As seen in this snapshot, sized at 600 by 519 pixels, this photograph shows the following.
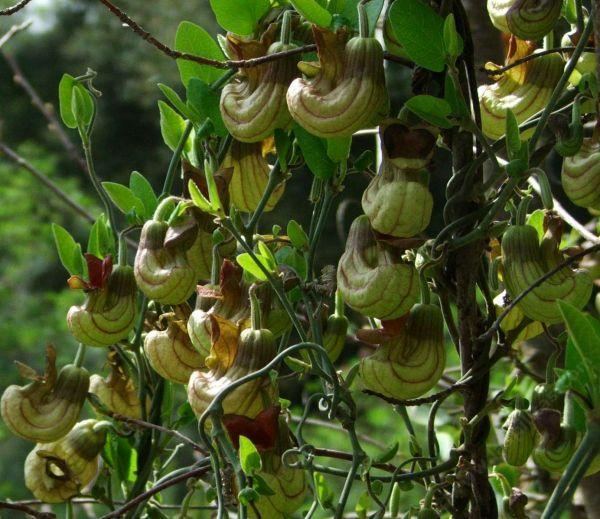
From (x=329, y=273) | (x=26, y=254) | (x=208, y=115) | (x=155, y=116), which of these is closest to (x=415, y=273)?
(x=329, y=273)

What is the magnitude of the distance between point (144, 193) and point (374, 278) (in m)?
0.22

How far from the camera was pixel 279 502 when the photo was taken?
597 mm

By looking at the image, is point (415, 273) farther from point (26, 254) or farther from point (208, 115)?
point (26, 254)

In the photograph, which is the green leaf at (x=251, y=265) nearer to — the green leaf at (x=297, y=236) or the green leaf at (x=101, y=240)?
the green leaf at (x=297, y=236)

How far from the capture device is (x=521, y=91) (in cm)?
63

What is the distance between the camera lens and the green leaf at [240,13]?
1.97 ft

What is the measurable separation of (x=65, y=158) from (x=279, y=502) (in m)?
6.30

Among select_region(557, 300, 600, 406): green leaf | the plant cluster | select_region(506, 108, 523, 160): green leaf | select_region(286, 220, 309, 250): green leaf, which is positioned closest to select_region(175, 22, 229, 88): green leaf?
the plant cluster

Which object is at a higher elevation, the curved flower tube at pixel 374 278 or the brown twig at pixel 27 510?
the curved flower tube at pixel 374 278

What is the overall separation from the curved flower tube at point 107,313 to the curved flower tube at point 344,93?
202 millimetres

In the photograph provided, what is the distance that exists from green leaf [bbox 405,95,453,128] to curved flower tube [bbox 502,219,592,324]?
78 millimetres

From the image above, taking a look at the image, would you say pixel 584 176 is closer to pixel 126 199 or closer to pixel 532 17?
pixel 532 17

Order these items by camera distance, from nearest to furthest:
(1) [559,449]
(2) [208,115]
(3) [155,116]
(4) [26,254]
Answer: (1) [559,449] < (2) [208,115] < (4) [26,254] < (3) [155,116]

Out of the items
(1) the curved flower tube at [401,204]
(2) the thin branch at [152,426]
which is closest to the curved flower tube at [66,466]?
(2) the thin branch at [152,426]
